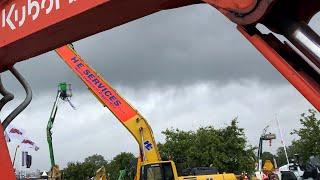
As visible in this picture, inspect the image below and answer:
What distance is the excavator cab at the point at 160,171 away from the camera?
13414 millimetres

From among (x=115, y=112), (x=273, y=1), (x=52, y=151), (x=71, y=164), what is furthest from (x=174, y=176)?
(x=71, y=164)

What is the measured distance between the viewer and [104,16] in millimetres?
3531

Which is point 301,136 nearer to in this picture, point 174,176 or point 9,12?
point 174,176

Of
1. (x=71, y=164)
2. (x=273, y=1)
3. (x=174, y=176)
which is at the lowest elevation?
(x=273, y=1)

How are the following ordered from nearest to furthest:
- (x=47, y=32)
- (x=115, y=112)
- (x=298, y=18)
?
(x=298, y=18), (x=47, y=32), (x=115, y=112)

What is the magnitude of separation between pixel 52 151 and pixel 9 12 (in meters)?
18.1

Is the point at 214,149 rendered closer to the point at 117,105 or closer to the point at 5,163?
the point at 117,105

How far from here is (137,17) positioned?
3592 mm

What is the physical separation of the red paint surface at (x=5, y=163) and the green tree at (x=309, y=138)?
1231 inches

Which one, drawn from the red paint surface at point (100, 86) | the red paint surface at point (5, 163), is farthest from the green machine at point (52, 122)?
the red paint surface at point (5, 163)

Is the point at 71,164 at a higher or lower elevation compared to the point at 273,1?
higher

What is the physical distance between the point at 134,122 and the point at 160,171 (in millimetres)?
2700

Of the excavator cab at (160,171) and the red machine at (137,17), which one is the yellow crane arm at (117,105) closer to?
the excavator cab at (160,171)

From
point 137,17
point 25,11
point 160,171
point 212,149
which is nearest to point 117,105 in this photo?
point 160,171
